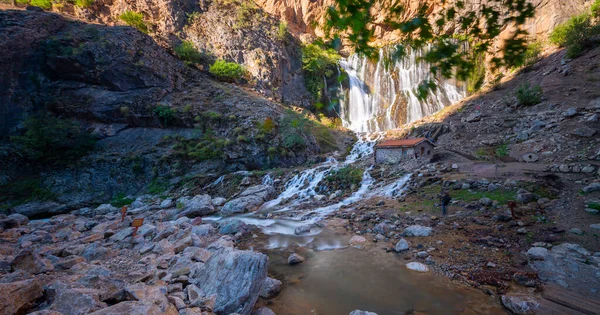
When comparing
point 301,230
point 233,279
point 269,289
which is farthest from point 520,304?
point 301,230

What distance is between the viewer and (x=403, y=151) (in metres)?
15.9

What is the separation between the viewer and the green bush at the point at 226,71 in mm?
28609

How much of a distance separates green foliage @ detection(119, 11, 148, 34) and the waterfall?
24857mm

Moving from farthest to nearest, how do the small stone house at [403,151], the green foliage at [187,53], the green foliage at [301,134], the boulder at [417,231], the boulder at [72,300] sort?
1. the green foliage at [187,53]
2. the green foliage at [301,134]
3. the small stone house at [403,151]
4. the boulder at [417,231]
5. the boulder at [72,300]

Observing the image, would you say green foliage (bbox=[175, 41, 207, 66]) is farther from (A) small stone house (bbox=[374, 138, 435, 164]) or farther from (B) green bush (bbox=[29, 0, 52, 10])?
(A) small stone house (bbox=[374, 138, 435, 164])

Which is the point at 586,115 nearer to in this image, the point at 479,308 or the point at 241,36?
the point at 479,308

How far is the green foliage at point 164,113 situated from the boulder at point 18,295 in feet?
65.4

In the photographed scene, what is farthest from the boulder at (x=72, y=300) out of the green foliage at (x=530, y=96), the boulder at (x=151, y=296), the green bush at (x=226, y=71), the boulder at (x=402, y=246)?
the green bush at (x=226, y=71)

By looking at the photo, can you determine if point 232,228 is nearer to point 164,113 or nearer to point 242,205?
point 242,205

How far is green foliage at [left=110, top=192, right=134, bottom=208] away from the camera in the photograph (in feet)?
52.8

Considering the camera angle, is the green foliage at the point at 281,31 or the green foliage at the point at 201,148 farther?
the green foliage at the point at 281,31

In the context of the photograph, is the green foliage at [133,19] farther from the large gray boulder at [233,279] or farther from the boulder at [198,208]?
the large gray boulder at [233,279]

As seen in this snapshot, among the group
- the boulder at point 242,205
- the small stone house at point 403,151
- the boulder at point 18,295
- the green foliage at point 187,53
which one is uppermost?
the green foliage at point 187,53

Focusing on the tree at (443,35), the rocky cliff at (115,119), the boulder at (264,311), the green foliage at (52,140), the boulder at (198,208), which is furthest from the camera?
the rocky cliff at (115,119)
